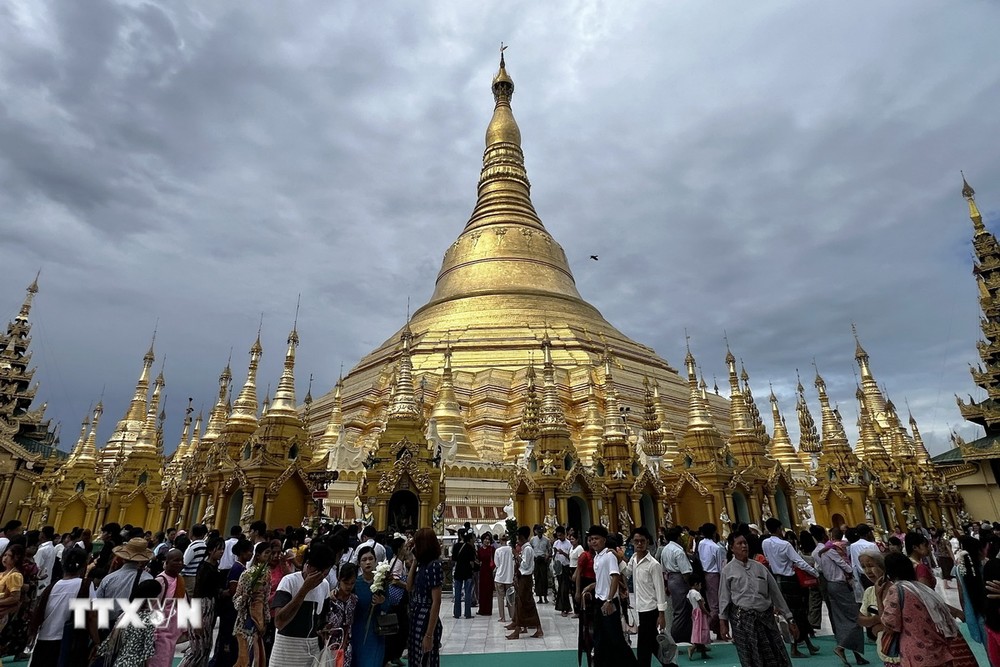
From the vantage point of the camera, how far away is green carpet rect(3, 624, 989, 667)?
6695 mm

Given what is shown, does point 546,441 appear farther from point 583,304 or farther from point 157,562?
point 583,304

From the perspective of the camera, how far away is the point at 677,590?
24.7 feet

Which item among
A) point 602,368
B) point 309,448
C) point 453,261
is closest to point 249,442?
point 309,448

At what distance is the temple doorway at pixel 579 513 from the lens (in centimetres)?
1700

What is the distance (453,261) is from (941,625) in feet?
116

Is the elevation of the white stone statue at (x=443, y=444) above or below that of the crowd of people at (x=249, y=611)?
above

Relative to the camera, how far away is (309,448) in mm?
16609

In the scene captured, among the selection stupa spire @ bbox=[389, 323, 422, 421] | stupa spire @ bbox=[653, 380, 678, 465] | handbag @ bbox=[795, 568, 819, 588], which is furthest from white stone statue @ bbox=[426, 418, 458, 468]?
handbag @ bbox=[795, 568, 819, 588]

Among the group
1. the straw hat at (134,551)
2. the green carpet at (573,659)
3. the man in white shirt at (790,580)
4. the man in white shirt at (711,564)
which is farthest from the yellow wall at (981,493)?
the straw hat at (134,551)

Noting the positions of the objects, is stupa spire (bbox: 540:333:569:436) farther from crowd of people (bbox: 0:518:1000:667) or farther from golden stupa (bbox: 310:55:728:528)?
crowd of people (bbox: 0:518:1000:667)

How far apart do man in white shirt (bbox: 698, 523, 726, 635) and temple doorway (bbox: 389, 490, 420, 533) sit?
9.23m

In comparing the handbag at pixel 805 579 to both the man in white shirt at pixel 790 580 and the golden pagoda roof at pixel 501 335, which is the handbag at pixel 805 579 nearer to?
the man in white shirt at pixel 790 580

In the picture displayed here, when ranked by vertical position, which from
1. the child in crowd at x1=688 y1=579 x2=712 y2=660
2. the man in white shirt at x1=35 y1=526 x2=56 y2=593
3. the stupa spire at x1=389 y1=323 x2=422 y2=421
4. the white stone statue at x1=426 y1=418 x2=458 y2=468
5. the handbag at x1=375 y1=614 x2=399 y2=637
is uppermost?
the stupa spire at x1=389 y1=323 x2=422 y2=421

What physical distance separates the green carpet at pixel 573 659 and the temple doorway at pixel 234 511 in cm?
898
